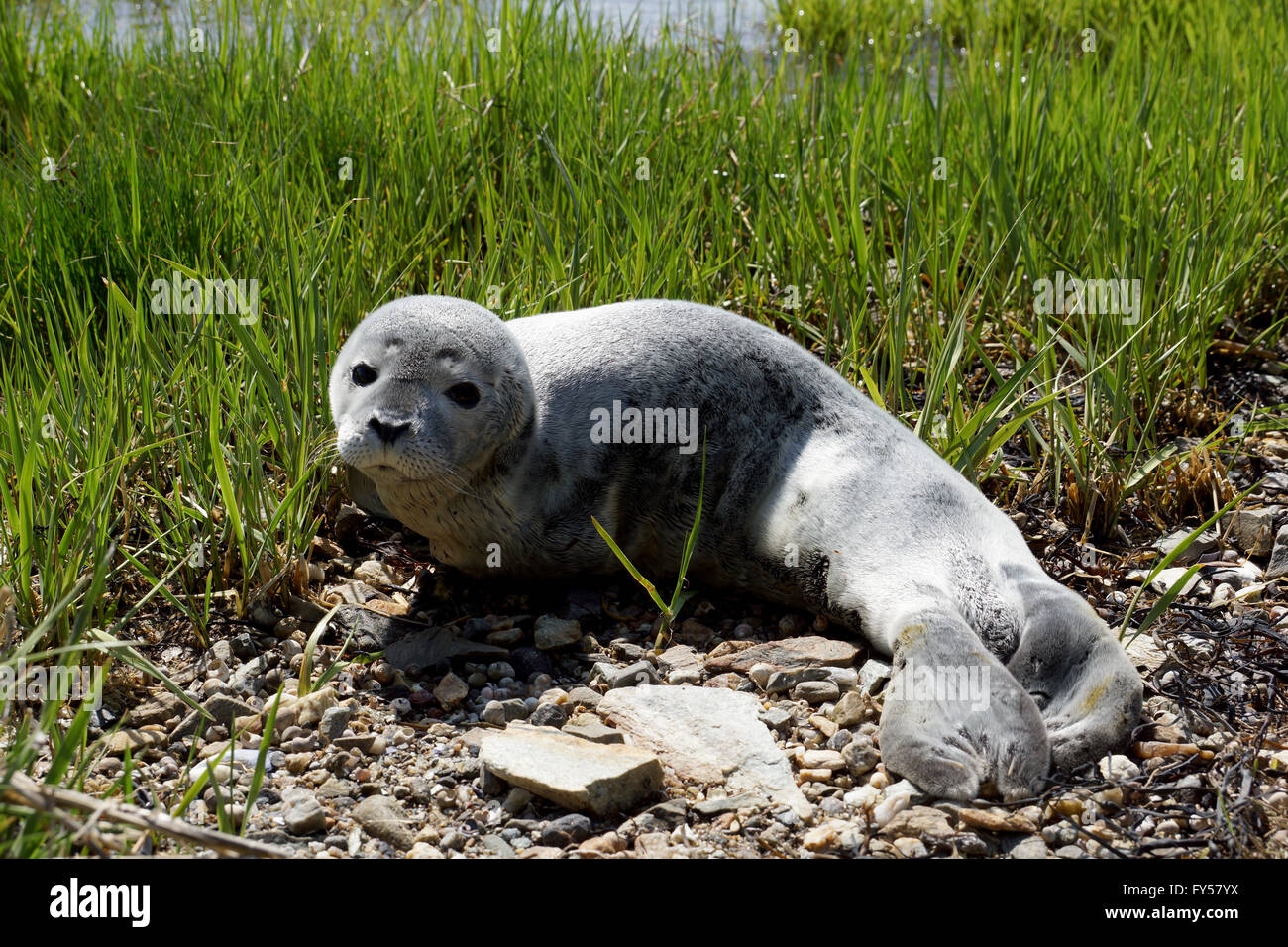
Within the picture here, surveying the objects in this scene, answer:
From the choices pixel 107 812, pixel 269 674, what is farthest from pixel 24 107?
pixel 107 812

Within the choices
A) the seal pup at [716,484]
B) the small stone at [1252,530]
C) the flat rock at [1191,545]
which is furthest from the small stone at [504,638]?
the small stone at [1252,530]

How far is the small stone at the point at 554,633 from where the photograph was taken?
10.8ft

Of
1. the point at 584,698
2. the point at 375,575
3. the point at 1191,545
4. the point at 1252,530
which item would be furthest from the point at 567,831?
the point at 1252,530

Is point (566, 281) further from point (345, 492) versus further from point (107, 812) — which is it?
point (107, 812)

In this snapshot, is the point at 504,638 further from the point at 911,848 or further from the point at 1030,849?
the point at 1030,849

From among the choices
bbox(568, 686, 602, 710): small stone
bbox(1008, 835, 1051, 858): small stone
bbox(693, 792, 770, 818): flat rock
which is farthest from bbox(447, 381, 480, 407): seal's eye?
bbox(1008, 835, 1051, 858): small stone

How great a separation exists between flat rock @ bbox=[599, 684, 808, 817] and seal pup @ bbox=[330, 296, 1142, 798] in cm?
27

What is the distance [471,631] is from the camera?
11.0 ft

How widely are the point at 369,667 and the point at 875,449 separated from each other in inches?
56.7

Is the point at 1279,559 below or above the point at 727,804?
above

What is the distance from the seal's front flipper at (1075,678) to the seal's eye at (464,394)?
4.70 ft

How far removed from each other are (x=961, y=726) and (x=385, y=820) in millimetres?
1205

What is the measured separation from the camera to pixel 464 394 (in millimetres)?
3119

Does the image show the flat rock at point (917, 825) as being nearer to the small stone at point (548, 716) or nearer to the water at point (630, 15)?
the small stone at point (548, 716)
